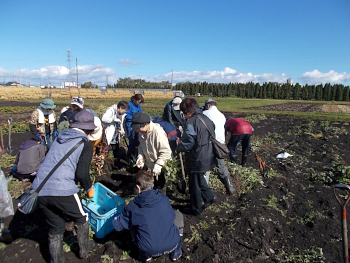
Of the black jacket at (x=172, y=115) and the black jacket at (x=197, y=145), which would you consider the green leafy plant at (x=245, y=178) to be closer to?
the black jacket at (x=172, y=115)

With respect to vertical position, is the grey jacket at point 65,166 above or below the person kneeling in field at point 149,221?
above

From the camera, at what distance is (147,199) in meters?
2.72

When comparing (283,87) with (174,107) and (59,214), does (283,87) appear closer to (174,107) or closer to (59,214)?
(174,107)

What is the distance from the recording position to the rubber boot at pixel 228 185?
4.70 metres

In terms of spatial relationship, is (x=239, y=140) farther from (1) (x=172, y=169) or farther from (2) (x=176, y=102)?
(1) (x=172, y=169)

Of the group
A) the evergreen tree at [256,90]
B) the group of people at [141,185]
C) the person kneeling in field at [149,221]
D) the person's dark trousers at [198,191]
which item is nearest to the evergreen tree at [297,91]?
the evergreen tree at [256,90]

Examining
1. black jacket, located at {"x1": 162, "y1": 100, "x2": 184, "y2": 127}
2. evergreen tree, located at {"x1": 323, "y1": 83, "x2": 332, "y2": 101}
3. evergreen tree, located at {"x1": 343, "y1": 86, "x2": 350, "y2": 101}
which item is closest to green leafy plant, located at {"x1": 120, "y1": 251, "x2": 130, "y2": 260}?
black jacket, located at {"x1": 162, "y1": 100, "x2": 184, "y2": 127}

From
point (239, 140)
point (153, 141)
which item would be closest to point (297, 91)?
point (239, 140)

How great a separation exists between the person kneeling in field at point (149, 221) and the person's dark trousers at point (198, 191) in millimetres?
962

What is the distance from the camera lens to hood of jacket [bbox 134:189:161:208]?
2.72m

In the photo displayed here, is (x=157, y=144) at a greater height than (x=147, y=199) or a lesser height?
greater

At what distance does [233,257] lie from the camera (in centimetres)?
315

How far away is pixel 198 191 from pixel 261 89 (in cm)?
6529

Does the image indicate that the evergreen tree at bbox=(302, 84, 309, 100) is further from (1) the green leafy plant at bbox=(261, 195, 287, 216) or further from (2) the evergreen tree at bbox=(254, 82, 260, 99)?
(1) the green leafy plant at bbox=(261, 195, 287, 216)
